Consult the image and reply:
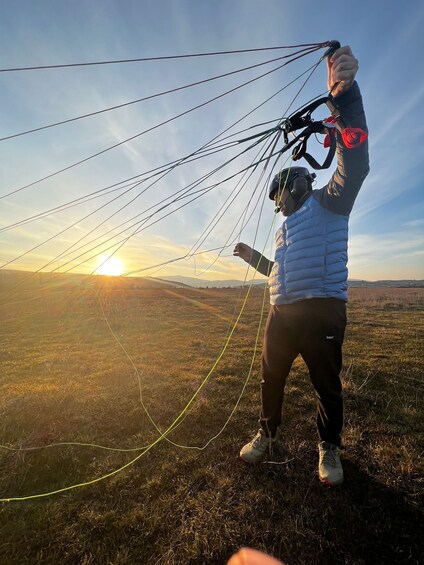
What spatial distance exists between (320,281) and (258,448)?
1862mm

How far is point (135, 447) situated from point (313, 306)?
8.63 feet

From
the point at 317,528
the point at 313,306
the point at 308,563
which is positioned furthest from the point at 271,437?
the point at 313,306

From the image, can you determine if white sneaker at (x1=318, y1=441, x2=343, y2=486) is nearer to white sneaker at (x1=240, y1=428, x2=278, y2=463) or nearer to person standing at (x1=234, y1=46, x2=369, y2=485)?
person standing at (x1=234, y1=46, x2=369, y2=485)

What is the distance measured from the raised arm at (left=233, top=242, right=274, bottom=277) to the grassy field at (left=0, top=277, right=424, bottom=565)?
1983 millimetres

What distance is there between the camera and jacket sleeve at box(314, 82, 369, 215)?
206cm

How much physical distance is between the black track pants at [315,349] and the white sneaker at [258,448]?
410mm

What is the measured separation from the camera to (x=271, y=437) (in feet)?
9.62

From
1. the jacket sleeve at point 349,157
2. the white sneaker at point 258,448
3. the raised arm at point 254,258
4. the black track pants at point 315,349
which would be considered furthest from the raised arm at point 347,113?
the white sneaker at point 258,448

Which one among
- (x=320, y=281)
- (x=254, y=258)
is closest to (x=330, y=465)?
(x=320, y=281)

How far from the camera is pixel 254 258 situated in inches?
136

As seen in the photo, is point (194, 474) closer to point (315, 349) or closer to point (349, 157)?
point (315, 349)

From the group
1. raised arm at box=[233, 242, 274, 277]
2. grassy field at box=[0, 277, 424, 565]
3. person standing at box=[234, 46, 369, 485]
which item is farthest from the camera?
raised arm at box=[233, 242, 274, 277]

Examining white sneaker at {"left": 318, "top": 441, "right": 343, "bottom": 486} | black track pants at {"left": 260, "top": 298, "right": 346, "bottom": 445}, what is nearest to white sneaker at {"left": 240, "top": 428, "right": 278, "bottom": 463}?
black track pants at {"left": 260, "top": 298, "right": 346, "bottom": 445}

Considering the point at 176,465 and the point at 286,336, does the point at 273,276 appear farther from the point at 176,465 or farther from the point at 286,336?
the point at 176,465
